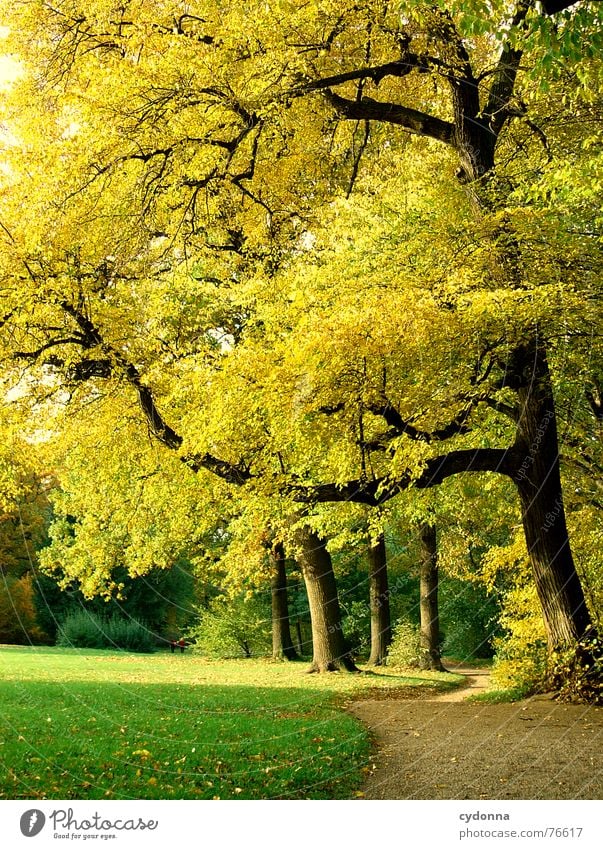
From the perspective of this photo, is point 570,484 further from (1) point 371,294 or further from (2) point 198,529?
(2) point 198,529

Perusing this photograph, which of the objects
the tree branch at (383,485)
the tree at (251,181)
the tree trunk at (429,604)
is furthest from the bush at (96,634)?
the tree branch at (383,485)

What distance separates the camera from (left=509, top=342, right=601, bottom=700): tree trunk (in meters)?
10.6

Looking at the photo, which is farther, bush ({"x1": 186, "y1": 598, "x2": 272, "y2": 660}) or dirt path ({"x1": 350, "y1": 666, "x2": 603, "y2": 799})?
bush ({"x1": 186, "y1": 598, "x2": 272, "y2": 660})

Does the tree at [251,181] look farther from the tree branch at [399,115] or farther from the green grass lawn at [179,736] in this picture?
the green grass lawn at [179,736]

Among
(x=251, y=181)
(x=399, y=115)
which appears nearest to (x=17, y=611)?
(x=251, y=181)

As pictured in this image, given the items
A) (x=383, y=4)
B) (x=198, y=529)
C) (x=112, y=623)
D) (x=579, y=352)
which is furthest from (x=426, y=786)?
(x=112, y=623)

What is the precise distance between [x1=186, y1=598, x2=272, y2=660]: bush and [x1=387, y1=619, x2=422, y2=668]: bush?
15.8 ft

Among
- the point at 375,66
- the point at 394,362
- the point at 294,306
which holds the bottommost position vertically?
the point at 394,362

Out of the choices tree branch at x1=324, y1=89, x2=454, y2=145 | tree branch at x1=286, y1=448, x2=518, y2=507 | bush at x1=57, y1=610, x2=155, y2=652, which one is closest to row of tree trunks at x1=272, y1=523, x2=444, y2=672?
tree branch at x1=286, y1=448, x2=518, y2=507

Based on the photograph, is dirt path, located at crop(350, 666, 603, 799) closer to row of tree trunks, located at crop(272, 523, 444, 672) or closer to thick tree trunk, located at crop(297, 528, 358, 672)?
row of tree trunks, located at crop(272, 523, 444, 672)

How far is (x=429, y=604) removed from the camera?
1972 cm

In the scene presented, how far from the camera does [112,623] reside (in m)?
27.8

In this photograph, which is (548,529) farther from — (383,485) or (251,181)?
(251,181)
